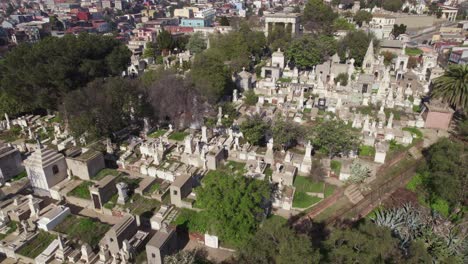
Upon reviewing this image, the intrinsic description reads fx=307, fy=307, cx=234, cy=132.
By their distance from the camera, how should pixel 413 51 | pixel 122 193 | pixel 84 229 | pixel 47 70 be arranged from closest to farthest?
1. pixel 84 229
2. pixel 122 193
3. pixel 47 70
4. pixel 413 51

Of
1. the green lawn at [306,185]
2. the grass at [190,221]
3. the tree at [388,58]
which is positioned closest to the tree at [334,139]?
the green lawn at [306,185]

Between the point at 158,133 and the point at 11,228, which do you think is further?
the point at 158,133

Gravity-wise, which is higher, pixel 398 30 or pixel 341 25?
pixel 341 25

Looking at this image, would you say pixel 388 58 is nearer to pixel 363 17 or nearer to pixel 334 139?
pixel 363 17

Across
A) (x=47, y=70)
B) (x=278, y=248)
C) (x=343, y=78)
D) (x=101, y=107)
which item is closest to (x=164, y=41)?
(x=47, y=70)

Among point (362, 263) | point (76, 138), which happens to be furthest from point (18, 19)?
point (362, 263)

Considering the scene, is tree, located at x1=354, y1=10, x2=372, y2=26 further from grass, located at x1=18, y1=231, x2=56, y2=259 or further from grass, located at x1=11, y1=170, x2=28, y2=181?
grass, located at x1=18, y1=231, x2=56, y2=259
